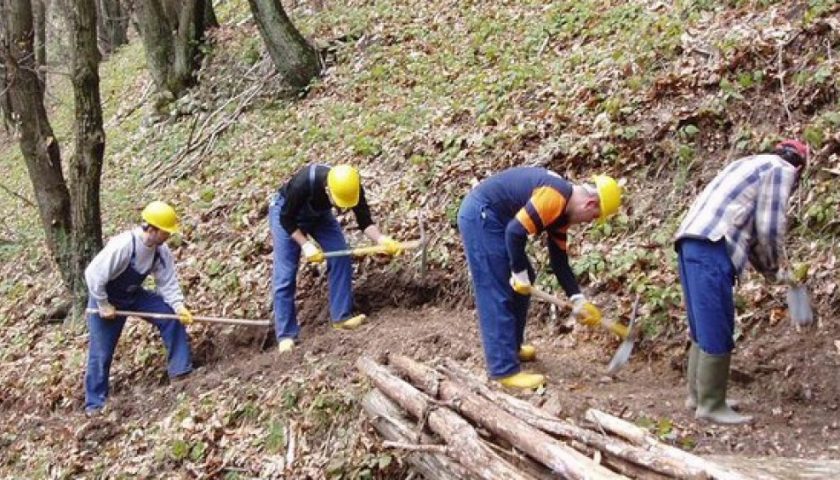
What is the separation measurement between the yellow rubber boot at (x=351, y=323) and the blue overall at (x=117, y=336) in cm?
166

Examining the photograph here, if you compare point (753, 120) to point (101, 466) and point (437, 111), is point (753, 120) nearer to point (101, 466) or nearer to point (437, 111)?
point (437, 111)

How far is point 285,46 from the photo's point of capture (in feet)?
42.1

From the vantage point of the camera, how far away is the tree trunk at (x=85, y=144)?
9.09m

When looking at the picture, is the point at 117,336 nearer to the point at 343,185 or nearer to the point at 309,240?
the point at 309,240

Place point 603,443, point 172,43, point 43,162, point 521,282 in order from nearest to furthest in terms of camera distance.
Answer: point 603,443
point 521,282
point 43,162
point 172,43

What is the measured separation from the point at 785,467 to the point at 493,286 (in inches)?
89.1

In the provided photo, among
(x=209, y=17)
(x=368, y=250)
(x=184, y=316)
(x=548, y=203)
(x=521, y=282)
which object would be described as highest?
(x=209, y=17)

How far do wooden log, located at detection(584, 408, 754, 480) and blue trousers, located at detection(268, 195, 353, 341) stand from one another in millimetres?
3354

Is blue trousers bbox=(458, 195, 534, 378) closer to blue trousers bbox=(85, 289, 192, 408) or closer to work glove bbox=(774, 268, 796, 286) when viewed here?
work glove bbox=(774, 268, 796, 286)

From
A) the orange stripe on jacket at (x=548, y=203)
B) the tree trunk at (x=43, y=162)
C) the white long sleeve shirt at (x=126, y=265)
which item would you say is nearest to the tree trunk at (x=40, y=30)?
the tree trunk at (x=43, y=162)

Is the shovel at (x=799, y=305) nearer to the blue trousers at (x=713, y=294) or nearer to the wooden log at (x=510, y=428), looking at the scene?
the blue trousers at (x=713, y=294)

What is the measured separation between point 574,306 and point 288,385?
251 cm

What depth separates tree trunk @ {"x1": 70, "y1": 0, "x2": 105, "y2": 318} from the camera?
358 inches

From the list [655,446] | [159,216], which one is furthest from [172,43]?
[655,446]
